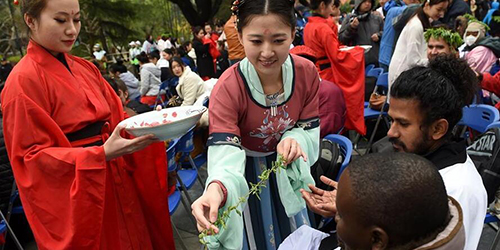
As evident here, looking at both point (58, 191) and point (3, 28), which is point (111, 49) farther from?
point (58, 191)

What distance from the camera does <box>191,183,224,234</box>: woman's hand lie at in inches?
43.5

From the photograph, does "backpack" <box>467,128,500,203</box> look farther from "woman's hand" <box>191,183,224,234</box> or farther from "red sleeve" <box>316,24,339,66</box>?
"red sleeve" <box>316,24,339,66</box>

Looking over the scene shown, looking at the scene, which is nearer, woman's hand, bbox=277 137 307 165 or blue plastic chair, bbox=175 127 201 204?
woman's hand, bbox=277 137 307 165

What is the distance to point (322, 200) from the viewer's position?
1.35 metres

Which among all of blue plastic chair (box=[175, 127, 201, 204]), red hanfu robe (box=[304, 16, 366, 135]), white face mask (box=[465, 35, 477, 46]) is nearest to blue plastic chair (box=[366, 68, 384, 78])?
red hanfu robe (box=[304, 16, 366, 135])

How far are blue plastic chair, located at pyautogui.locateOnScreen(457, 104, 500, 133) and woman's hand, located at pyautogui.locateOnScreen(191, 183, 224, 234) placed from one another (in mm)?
2009

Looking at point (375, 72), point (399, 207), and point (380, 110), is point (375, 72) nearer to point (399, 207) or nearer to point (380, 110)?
point (380, 110)

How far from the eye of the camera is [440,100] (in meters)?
1.33

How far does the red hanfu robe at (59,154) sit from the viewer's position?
150cm

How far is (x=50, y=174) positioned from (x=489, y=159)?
6.26 ft

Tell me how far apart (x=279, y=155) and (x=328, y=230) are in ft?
2.76

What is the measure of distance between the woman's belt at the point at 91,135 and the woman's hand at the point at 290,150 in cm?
75

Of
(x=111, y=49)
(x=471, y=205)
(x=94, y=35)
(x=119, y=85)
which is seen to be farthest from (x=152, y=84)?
(x=111, y=49)

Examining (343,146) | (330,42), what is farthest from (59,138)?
(330,42)
